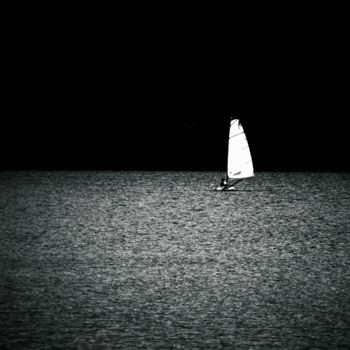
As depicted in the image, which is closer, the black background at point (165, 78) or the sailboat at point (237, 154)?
the sailboat at point (237, 154)

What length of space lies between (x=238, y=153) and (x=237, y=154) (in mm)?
25

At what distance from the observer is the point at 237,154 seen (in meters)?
12.4

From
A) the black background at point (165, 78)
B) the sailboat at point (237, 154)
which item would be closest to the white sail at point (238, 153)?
the sailboat at point (237, 154)

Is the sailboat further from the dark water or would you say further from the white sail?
the dark water

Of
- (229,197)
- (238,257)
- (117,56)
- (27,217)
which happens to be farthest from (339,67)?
(238,257)

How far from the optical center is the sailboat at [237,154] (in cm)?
1224

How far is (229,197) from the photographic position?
466 inches

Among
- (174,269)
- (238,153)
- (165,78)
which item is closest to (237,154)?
(238,153)

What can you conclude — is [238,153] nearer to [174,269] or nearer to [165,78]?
[174,269]

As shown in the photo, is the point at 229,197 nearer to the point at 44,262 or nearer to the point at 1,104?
the point at 44,262

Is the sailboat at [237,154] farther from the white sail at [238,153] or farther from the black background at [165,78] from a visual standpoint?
the black background at [165,78]

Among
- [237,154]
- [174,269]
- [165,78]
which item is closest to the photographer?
[174,269]

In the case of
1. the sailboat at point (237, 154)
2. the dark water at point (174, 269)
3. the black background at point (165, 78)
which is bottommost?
the dark water at point (174, 269)

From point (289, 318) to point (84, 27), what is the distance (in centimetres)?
2090
